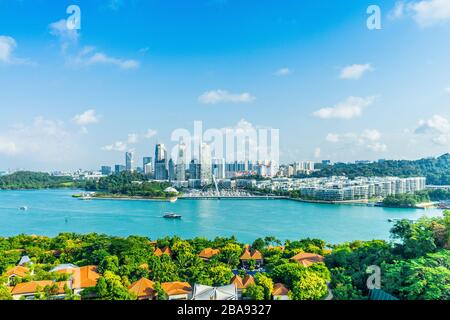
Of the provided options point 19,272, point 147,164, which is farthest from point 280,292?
point 147,164

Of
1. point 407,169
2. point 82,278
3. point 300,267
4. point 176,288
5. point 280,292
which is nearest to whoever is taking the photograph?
point 280,292

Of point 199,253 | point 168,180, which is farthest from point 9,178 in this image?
point 199,253

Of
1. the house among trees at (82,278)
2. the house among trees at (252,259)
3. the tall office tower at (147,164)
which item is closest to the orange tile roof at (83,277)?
the house among trees at (82,278)

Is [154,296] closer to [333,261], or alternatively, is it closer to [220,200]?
[333,261]

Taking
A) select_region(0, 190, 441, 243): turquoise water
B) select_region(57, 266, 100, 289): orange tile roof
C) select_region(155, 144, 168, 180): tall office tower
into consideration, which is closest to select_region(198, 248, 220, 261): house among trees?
select_region(57, 266, 100, 289): orange tile roof

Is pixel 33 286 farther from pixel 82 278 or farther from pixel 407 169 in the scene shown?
pixel 407 169
